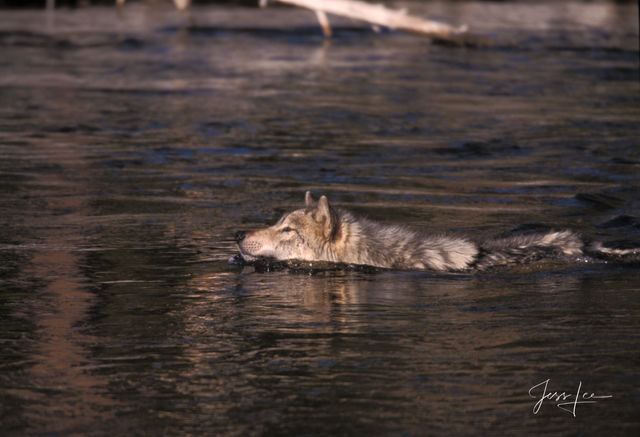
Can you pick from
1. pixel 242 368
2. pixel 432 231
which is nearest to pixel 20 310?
pixel 242 368

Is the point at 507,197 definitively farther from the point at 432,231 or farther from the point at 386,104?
the point at 386,104

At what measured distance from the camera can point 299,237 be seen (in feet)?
36.6

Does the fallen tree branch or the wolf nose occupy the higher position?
the fallen tree branch

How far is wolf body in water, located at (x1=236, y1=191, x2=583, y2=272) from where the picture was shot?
10.9m

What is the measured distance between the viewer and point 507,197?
47.9 feet

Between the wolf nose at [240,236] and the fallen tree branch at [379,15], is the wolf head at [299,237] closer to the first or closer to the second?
the wolf nose at [240,236]

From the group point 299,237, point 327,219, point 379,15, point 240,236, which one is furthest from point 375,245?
point 379,15
